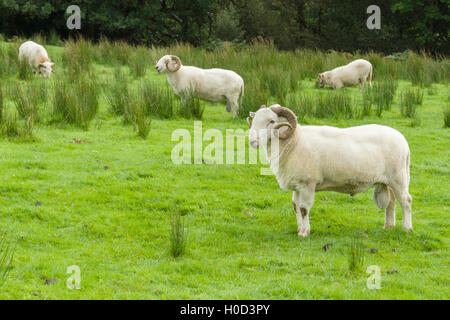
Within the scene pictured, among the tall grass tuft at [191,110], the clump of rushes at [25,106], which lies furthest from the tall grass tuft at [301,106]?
the clump of rushes at [25,106]

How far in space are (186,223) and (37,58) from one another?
9.89 m

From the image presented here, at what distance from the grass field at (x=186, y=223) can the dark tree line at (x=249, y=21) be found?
1974 centimetres

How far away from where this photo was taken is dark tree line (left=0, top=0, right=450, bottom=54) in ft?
95.0

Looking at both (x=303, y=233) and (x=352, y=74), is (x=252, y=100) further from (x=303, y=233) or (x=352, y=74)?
(x=303, y=233)

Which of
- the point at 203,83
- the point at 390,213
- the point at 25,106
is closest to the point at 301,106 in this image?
the point at 203,83

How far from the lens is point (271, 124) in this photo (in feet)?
20.9

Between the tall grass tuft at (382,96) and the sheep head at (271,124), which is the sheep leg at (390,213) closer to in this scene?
the sheep head at (271,124)

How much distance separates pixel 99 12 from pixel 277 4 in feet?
36.4

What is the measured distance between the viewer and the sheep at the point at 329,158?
6406 millimetres

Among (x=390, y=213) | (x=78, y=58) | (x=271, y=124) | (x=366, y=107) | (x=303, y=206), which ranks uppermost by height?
(x=78, y=58)

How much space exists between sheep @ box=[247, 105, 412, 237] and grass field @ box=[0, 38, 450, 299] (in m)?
0.58

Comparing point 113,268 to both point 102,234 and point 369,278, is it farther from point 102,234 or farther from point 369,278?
point 369,278
